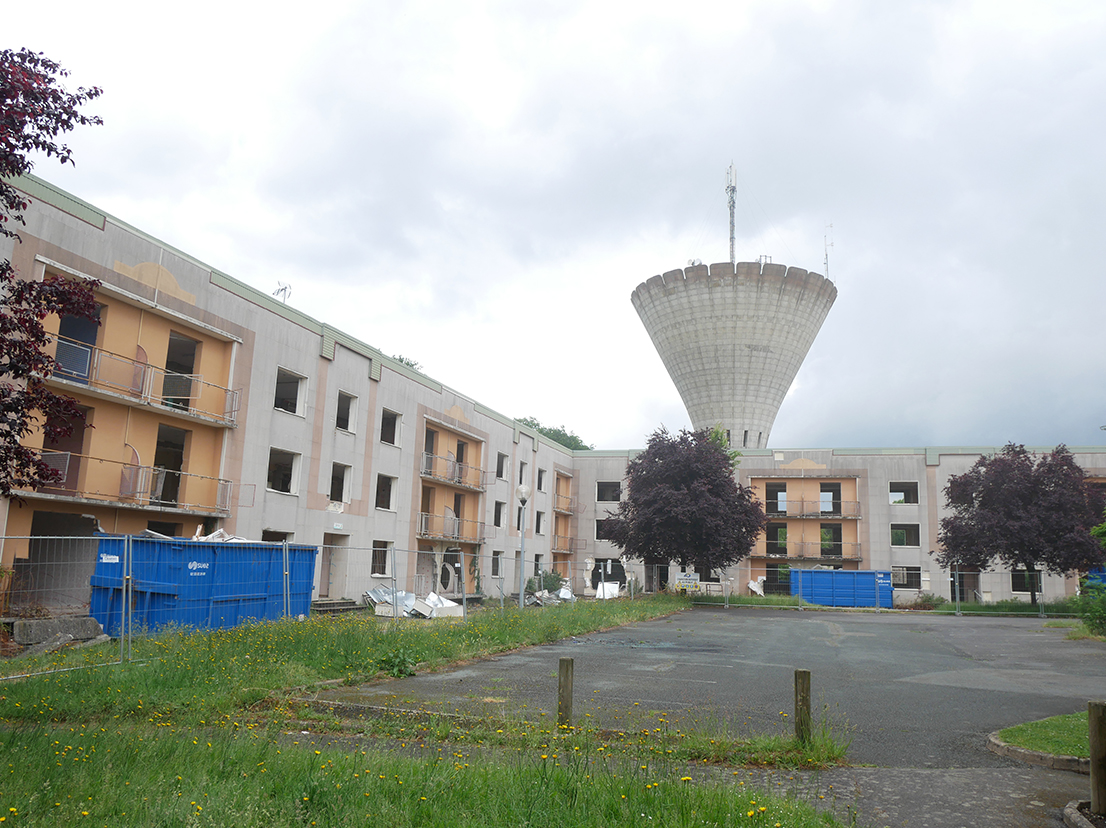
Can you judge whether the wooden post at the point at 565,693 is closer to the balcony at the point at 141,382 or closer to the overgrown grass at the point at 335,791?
the overgrown grass at the point at 335,791

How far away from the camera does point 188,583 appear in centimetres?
1594

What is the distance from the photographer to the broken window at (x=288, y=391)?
25.8m

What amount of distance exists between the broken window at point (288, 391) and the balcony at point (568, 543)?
23333mm

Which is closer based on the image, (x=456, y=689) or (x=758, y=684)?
(x=456, y=689)

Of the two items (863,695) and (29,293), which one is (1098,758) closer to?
(863,695)

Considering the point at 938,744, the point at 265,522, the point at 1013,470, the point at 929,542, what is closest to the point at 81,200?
the point at 265,522

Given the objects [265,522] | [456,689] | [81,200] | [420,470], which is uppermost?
[81,200]

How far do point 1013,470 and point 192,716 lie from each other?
34455 mm

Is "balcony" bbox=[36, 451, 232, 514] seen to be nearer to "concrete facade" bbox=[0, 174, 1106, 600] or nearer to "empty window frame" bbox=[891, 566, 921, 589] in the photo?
"concrete facade" bbox=[0, 174, 1106, 600]

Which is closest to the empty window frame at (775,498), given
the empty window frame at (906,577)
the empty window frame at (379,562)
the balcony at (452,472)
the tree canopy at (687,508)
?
the empty window frame at (906,577)

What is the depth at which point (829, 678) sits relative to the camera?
1224cm

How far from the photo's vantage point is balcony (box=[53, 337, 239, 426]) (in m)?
18.7

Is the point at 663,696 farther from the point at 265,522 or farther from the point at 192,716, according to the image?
the point at 265,522

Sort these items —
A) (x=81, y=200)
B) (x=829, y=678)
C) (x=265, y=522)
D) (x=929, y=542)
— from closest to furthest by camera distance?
(x=829, y=678)
(x=81, y=200)
(x=265, y=522)
(x=929, y=542)
